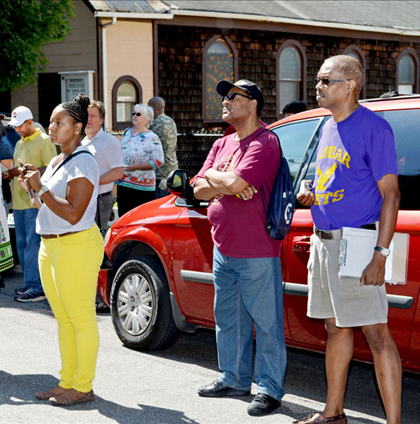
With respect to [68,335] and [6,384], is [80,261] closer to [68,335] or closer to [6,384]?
[68,335]

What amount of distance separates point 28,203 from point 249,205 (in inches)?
159

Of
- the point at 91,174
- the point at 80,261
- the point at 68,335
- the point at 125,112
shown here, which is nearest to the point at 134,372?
the point at 68,335

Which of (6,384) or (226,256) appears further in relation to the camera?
(6,384)

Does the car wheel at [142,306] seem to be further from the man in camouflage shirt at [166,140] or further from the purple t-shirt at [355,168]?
the man in camouflage shirt at [166,140]

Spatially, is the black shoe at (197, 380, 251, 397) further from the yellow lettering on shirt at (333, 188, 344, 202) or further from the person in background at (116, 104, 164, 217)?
the person in background at (116, 104, 164, 217)

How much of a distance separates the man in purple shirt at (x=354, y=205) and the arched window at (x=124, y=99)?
13281 mm

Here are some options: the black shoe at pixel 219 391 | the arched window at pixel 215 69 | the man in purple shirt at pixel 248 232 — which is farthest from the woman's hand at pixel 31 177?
the arched window at pixel 215 69

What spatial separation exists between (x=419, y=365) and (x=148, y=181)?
4.63m

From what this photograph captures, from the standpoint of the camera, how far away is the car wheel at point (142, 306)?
5988 millimetres

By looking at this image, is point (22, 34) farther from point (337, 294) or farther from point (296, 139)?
point (337, 294)

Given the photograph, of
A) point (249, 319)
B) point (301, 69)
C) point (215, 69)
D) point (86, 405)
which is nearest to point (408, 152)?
point (249, 319)

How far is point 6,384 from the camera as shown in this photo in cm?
534

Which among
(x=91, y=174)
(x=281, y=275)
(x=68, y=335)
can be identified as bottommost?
(x=68, y=335)

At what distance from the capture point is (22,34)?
15.1m
